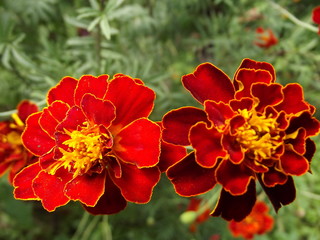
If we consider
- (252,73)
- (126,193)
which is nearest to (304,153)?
(252,73)

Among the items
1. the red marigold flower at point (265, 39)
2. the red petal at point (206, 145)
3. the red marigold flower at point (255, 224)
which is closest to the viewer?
the red petal at point (206, 145)

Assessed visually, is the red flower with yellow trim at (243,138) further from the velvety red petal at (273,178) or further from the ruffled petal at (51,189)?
the ruffled petal at (51,189)

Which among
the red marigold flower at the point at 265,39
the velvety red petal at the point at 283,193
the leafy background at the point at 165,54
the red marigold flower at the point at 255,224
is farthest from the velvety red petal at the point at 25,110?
the red marigold flower at the point at 265,39

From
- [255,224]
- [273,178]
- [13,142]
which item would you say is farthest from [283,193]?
[255,224]

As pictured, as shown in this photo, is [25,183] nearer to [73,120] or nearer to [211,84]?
[73,120]

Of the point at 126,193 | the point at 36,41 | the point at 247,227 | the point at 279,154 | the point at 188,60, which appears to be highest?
the point at 279,154

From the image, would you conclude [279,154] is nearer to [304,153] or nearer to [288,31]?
[304,153]

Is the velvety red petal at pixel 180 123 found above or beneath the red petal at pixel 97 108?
beneath
